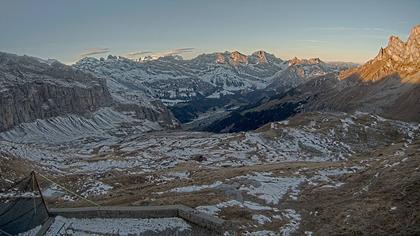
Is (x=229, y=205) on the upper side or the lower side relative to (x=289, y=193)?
upper

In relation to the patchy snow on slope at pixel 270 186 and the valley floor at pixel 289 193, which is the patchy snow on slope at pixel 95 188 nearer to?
the valley floor at pixel 289 193

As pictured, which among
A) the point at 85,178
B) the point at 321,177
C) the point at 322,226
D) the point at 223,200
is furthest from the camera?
the point at 85,178

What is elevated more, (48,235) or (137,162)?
(48,235)

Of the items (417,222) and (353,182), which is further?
(353,182)

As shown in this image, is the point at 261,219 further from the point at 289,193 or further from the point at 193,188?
the point at 193,188

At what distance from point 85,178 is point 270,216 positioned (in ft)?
157

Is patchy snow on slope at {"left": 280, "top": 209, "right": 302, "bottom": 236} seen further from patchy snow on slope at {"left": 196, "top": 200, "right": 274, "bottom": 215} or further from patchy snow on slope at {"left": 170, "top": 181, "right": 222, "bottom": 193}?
patchy snow on slope at {"left": 170, "top": 181, "right": 222, "bottom": 193}

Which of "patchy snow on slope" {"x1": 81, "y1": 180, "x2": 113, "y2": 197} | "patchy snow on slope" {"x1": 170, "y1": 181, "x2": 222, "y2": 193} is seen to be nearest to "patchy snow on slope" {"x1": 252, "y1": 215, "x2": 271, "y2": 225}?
"patchy snow on slope" {"x1": 170, "y1": 181, "x2": 222, "y2": 193}

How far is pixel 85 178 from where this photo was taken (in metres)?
75.1

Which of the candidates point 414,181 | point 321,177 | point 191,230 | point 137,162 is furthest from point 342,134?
point 191,230

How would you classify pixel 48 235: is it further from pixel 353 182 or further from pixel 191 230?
pixel 353 182

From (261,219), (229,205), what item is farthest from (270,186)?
(261,219)

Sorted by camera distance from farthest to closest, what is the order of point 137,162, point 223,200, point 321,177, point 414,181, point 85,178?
point 137,162 → point 85,178 → point 321,177 → point 223,200 → point 414,181

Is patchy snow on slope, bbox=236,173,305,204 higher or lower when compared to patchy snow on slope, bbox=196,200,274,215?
lower
